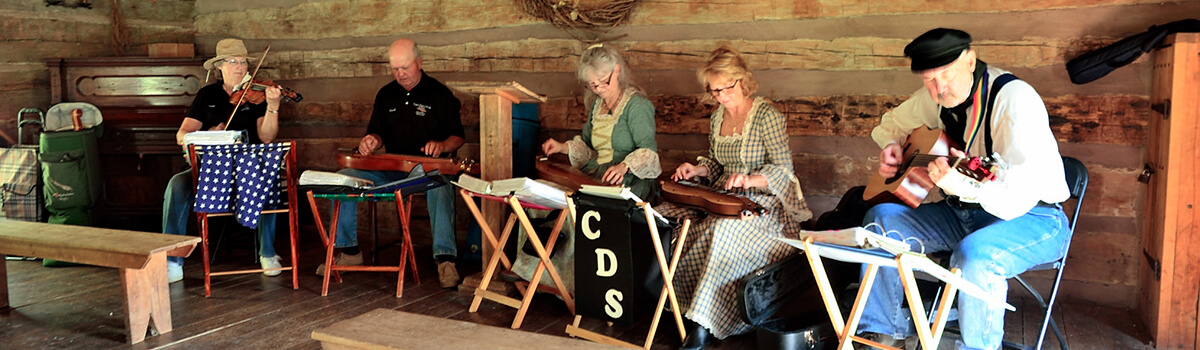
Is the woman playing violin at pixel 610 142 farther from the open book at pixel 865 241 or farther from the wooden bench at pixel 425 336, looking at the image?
the open book at pixel 865 241

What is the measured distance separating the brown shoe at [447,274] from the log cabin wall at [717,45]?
1072 millimetres

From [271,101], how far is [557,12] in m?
1.72

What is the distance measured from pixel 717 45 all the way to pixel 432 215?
182cm

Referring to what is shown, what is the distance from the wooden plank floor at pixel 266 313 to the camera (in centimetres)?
360

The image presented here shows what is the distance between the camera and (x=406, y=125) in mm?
5000

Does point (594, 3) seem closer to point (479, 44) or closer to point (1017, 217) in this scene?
point (479, 44)

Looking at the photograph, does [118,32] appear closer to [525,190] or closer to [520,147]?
[520,147]

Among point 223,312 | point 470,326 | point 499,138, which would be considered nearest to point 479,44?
point 499,138

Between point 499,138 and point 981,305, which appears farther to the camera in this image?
point 499,138

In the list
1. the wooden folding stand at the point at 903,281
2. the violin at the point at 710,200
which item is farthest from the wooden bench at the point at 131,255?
the wooden folding stand at the point at 903,281

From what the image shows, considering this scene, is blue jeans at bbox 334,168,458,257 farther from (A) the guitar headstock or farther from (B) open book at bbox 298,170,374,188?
(A) the guitar headstock

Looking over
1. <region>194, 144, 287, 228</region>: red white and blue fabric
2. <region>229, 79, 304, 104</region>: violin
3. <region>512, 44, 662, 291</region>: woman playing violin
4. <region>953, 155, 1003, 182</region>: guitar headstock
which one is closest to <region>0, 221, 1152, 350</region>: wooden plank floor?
<region>512, 44, 662, 291</region>: woman playing violin

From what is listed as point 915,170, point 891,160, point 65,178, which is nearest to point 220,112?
point 65,178

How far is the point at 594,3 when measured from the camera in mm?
4770
